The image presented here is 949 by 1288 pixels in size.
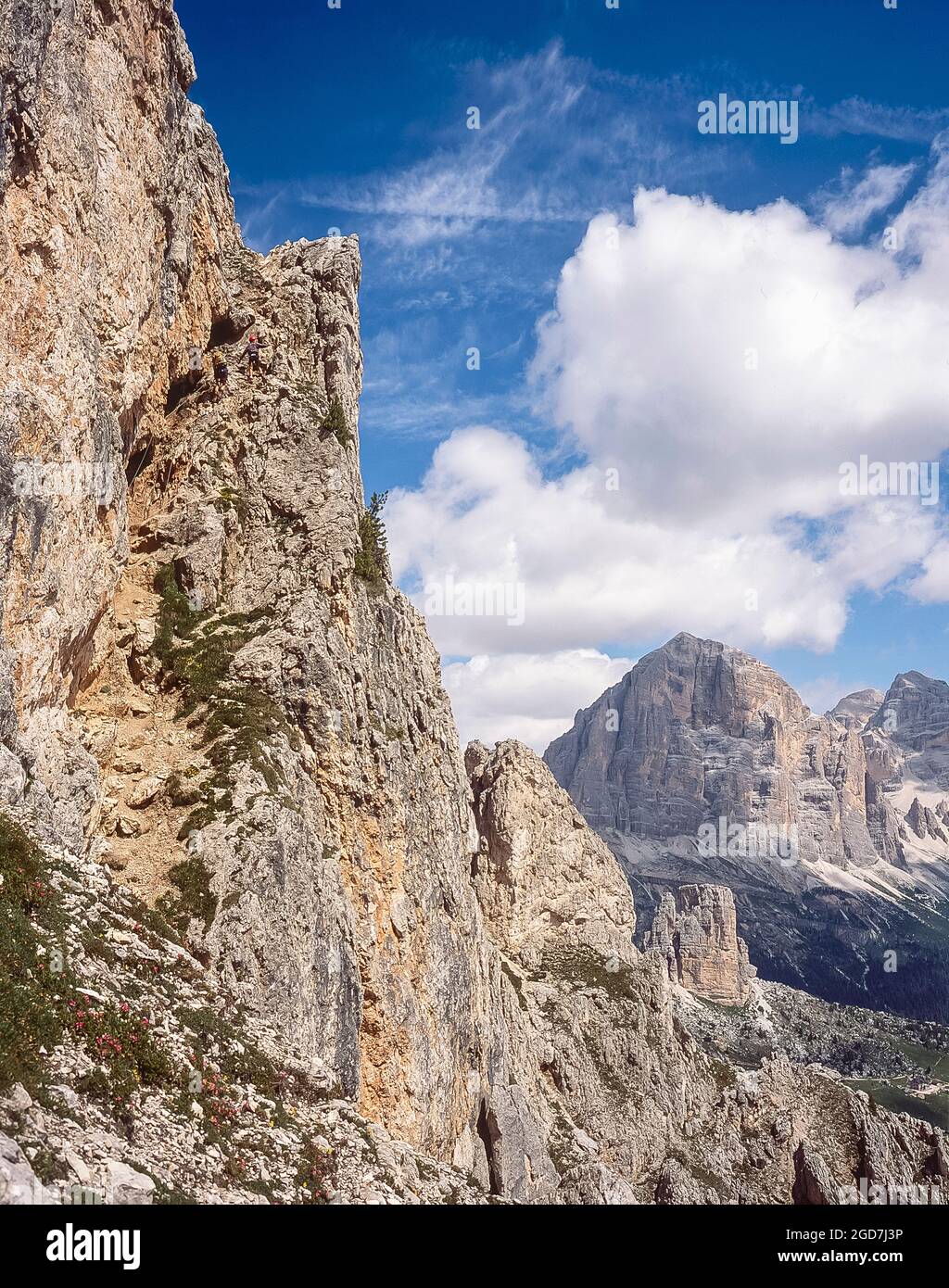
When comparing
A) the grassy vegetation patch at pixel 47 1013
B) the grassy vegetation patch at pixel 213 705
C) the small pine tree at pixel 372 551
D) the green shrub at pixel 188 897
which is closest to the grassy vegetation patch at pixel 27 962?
the grassy vegetation patch at pixel 47 1013

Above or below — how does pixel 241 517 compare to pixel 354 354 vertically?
below

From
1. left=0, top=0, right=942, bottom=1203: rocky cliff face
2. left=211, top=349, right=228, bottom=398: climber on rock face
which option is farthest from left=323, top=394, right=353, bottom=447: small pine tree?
left=211, top=349, right=228, bottom=398: climber on rock face

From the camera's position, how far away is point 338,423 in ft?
161

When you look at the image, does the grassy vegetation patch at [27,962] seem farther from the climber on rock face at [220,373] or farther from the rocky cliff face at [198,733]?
the climber on rock face at [220,373]

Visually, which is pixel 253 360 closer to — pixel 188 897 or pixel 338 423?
pixel 338 423

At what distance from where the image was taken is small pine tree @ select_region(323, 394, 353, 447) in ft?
158

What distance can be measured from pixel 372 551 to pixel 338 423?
8183 mm

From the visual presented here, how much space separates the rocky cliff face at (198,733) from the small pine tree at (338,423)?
0.86 ft

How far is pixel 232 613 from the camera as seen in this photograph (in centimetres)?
3997

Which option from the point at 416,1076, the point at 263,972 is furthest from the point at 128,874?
the point at 416,1076

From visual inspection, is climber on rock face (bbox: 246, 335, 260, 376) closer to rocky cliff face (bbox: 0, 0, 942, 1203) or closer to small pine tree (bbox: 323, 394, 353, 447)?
rocky cliff face (bbox: 0, 0, 942, 1203)

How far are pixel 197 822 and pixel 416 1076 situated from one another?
19388 mm

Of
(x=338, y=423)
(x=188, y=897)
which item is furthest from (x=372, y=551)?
(x=188, y=897)
